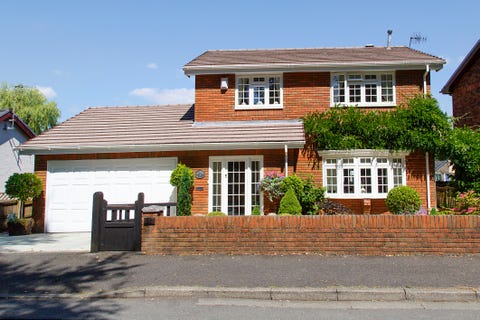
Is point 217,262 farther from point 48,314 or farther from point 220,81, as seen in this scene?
point 220,81

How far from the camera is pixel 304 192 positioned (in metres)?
12.0

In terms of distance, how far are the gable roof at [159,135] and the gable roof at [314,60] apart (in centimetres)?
198

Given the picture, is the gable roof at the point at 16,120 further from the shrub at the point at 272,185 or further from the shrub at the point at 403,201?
the shrub at the point at 403,201

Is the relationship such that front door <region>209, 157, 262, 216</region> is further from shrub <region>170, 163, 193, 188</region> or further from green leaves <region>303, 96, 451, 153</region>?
green leaves <region>303, 96, 451, 153</region>

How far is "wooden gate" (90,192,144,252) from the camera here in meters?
9.11

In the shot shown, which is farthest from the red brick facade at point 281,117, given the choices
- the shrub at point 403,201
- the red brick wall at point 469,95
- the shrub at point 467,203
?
the red brick wall at point 469,95

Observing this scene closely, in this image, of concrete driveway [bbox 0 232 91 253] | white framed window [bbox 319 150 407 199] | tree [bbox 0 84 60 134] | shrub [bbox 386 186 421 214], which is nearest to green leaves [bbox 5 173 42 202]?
concrete driveway [bbox 0 232 91 253]

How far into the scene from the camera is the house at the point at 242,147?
13070 mm

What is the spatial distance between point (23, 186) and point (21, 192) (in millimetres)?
196

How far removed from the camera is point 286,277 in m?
6.86

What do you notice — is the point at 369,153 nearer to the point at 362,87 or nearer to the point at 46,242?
the point at 362,87

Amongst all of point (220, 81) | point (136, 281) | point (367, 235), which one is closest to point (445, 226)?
point (367, 235)

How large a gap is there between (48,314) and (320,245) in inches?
210

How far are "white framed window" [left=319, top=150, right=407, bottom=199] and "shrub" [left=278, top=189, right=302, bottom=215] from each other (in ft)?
7.57
